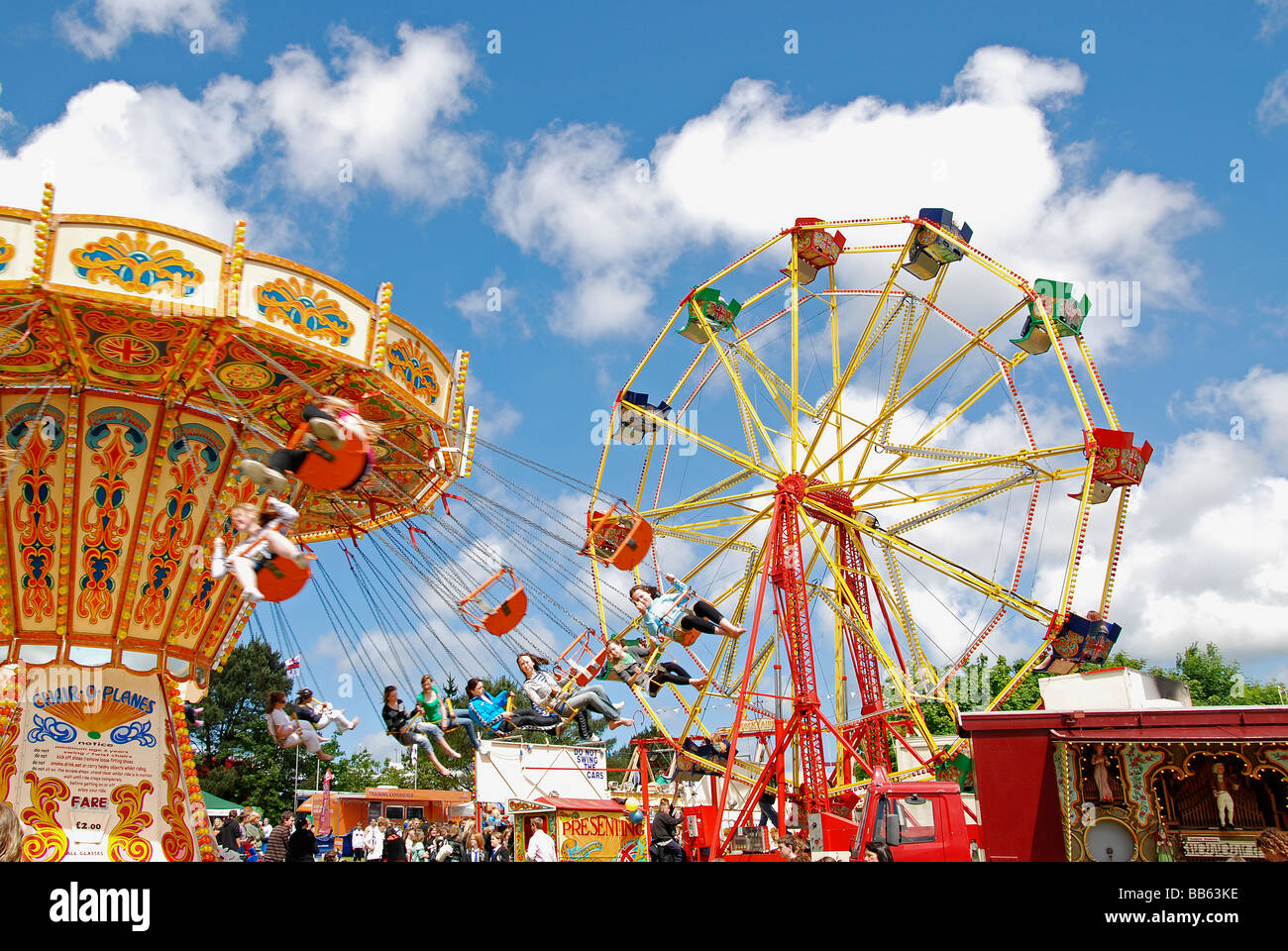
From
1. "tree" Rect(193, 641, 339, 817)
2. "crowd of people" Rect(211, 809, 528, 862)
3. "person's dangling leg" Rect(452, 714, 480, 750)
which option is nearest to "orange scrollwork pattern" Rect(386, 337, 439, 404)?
"person's dangling leg" Rect(452, 714, 480, 750)

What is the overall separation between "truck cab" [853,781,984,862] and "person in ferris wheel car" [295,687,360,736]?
5.45 meters

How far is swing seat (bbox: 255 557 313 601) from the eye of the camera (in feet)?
27.5

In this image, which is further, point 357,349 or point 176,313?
point 357,349

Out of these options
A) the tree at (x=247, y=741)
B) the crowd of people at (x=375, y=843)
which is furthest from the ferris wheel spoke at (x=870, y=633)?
the tree at (x=247, y=741)

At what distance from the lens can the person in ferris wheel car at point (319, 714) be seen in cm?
1045

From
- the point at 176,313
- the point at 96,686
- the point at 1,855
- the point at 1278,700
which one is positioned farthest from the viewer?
the point at 1278,700

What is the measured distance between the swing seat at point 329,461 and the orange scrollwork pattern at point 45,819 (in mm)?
4815

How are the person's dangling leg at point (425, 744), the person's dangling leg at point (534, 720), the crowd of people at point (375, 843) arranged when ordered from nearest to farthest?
the crowd of people at point (375, 843), the person's dangling leg at point (425, 744), the person's dangling leg at point (534, 720)

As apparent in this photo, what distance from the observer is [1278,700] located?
39.6m

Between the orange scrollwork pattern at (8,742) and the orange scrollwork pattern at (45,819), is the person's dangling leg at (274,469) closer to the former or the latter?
the orange scrollwork pattern at (8,742)

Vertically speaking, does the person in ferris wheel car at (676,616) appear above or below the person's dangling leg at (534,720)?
above

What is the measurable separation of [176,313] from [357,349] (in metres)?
1.68
